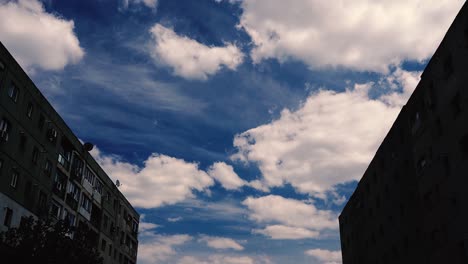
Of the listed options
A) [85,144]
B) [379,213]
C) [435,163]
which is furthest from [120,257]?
[435,163]

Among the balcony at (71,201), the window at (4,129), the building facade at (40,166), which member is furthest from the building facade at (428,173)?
the balcony at (71,201)

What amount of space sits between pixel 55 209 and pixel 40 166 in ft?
18.7

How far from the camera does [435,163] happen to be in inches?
1362

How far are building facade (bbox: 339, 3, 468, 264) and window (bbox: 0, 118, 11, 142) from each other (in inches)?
1257

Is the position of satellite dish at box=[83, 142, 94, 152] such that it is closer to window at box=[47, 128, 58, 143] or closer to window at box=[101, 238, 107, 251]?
window at box=[47, 128, 58, 143]

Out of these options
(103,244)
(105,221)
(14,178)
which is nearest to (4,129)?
(14,178)

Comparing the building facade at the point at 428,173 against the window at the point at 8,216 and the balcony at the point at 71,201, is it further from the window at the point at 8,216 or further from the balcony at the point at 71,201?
the balcony at the point at 71,201

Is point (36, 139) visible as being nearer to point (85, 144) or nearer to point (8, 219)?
point (8, 219)

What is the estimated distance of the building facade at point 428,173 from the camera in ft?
98.9

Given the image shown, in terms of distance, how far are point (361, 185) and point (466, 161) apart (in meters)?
30.3

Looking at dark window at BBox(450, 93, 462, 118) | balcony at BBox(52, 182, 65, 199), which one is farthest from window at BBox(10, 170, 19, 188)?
dark window at BBox(450, 93, 462, 118)

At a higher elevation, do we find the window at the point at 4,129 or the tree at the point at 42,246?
the window at the point at 4,129

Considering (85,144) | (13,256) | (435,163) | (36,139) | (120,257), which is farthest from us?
(120,257)

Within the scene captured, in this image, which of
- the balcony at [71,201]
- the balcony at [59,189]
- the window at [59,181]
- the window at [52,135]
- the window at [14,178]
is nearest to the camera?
the window at [14,178]
